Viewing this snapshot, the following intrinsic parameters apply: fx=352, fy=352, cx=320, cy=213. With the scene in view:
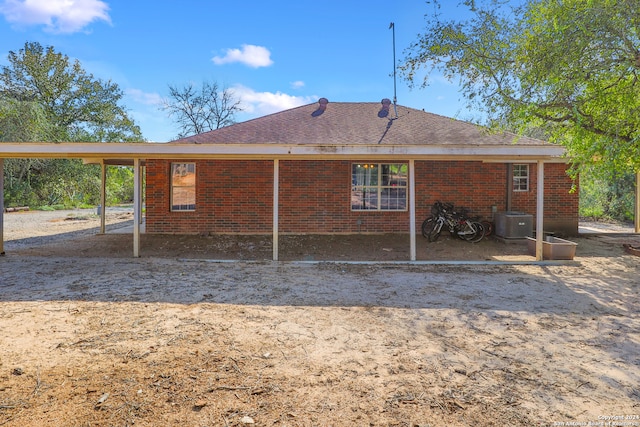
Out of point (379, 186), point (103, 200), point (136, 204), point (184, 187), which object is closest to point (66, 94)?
point (103, 200)

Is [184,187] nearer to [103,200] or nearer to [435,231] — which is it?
[103,200]

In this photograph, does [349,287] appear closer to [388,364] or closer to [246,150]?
[388,364]

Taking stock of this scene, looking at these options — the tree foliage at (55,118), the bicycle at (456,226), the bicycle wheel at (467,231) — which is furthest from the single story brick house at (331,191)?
the tree foliage at (55,118)

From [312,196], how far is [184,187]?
146 inches

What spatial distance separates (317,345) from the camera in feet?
10.7

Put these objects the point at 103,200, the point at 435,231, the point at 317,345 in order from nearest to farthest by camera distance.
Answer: the point at 317,345
the point at 435,231
the point at 103,200

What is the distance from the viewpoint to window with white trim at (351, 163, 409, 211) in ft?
33.2

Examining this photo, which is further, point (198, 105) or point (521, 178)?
point (198, 105)

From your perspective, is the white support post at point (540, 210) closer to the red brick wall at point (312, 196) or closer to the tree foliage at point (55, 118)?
the red brick wall at point (312, 196)

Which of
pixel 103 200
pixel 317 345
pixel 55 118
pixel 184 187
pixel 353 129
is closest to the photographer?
pixel 317 345

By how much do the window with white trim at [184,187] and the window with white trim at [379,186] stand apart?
4.61 m

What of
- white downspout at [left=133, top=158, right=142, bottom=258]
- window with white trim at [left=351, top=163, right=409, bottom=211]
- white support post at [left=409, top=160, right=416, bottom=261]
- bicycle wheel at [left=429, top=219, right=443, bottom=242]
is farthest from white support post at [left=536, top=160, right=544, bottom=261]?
white downspout at [left=133, top=158, right=142, bottom=258]

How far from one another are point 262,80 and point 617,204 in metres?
Answer: 20.9

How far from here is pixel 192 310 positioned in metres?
4.18
